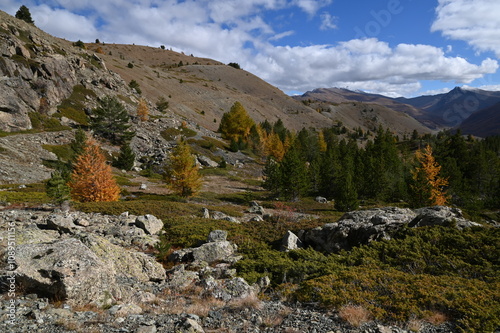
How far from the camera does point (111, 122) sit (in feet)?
202

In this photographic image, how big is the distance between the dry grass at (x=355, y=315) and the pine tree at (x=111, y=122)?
6344 cm

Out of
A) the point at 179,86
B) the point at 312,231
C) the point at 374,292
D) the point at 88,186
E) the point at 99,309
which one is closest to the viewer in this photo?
the point at 99,309

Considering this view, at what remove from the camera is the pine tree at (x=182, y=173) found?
113 ft

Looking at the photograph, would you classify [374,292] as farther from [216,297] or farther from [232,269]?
[232,269]

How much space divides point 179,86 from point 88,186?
12749 centimetres

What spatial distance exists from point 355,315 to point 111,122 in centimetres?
6568

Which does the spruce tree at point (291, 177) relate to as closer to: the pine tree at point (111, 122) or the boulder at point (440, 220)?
the boulder at point (440, 220)

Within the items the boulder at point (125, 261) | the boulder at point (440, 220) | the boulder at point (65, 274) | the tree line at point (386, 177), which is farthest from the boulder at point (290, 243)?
the tree line at point (386, 177)

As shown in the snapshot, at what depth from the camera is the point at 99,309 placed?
8047 mm

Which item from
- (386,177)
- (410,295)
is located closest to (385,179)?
(386,177)

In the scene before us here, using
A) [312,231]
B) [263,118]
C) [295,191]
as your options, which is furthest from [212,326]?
[263,118]

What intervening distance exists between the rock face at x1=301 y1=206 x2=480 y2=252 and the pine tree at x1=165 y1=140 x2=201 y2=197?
20.2m

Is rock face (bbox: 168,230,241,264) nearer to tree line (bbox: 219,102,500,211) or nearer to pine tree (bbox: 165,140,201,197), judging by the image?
pine tree (bbox: 165,140,201,197)

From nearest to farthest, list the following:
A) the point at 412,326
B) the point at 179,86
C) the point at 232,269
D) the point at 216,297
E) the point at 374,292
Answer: the point at 412,326
the point at 374,292
the point at 216,297
the point at 232,269
the point at 179,86
